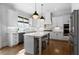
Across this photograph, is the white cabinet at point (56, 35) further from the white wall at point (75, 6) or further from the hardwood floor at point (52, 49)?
the white wall at point (75, 6)

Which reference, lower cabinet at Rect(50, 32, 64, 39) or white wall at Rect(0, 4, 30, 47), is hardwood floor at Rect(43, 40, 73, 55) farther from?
white wall at Rect(0, 4, 30, 47)

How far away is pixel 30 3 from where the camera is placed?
1878 millimetres

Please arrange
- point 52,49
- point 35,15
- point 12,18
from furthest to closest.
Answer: point 52,49
point 12,18
point 35,15

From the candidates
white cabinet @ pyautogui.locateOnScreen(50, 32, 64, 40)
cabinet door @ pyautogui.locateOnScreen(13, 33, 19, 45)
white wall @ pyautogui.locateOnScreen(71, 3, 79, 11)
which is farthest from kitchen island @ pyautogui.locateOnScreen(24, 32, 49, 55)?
white wall @ pyautogui.locateOnScreen(71, 3, 79, 11)

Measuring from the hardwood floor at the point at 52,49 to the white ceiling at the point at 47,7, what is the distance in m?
0.70

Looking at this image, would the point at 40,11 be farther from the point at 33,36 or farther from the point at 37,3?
the point at 33,36

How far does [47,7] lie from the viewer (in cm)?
198

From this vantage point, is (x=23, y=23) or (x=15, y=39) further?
(x=15, y=39)

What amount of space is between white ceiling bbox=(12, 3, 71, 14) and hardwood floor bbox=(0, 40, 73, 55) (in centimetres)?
70

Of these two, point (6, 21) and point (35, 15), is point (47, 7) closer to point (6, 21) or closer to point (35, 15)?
point (35, 15)

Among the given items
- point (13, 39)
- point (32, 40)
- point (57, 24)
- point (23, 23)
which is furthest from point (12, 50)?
point (57, 24)

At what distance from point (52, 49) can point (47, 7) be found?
0.93 metres

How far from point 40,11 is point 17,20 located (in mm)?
528

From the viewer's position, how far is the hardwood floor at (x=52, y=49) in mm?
1917
